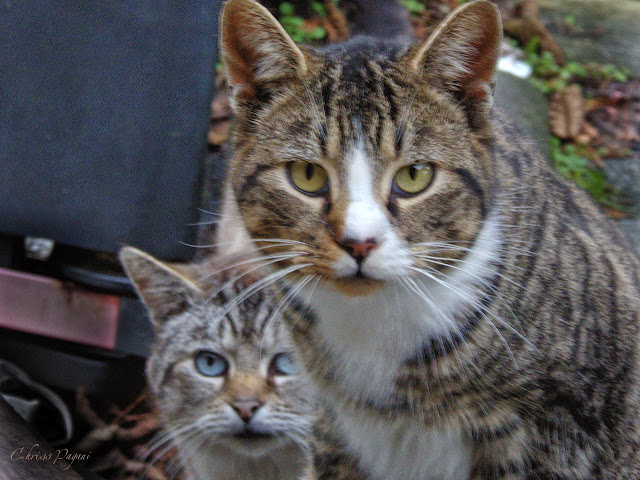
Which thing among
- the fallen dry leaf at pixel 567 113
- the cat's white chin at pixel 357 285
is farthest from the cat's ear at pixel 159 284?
the fallen dry leaf at pixel 567 113

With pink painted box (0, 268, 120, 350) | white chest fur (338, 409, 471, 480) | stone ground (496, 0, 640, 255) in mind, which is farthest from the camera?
stone ground (496, 0, 640, 255)

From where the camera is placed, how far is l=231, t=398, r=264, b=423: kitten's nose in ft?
6.75

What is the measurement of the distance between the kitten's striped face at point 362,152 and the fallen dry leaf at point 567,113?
331 centimetres

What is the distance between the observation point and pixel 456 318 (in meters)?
1.66

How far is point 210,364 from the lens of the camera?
2.25m

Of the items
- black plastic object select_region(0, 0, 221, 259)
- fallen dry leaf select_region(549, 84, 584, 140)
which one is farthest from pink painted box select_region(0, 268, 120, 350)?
fallen dry leaf select_region(549, 84, 584, 140)

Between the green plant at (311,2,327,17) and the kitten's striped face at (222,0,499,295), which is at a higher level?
the green plant at (311,2,327,17)

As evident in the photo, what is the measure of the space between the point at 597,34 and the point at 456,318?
17.9ft

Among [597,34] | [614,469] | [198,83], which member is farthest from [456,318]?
[597,34]

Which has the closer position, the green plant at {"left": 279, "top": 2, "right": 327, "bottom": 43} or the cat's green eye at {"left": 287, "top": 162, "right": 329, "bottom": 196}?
the cat's green eye at {"left": 287, "top": 162, "right": 329, "bottom": 196}

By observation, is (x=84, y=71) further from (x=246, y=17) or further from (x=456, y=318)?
(x=456, y=318)

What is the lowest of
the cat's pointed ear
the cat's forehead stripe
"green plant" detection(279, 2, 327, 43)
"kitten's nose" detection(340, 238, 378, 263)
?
"kitten's nose" detection(340, 238, 378, 263)

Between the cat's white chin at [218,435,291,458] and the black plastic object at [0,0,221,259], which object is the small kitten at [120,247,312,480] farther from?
the black plastic object at [0,0,221,259]

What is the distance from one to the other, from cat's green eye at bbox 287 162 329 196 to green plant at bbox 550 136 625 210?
272 centimetres
